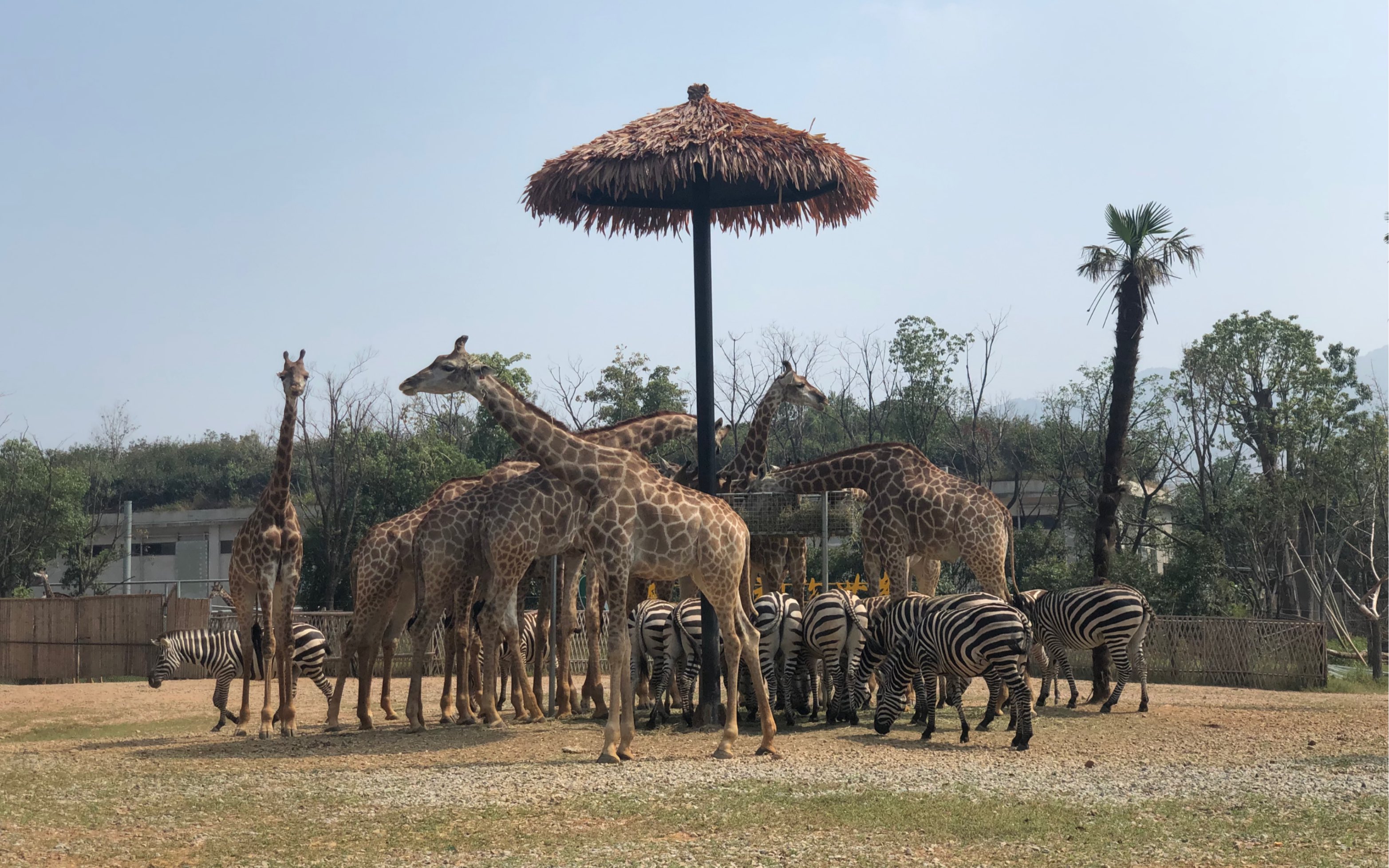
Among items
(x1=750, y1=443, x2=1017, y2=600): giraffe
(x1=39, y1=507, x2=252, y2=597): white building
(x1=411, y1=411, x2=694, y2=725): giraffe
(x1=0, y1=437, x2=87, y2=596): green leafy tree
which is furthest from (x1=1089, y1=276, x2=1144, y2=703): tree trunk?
(x1=39, y1=507, x2=252, y2=597): white building

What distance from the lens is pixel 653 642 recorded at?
1470cm

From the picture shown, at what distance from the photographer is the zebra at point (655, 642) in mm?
14289

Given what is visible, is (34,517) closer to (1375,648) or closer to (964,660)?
(964,660)

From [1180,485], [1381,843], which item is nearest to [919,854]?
[1381,843]

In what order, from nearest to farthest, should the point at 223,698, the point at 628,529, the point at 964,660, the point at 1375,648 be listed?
the point at 628,529
the point at 964,660
the point at 223,698
the point at 1375,648

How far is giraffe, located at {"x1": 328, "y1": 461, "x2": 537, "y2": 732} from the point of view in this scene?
1431 cm

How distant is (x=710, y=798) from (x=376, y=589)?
261 inches

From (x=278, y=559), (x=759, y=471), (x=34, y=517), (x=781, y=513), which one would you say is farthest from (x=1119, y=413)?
(x=34, y=517)

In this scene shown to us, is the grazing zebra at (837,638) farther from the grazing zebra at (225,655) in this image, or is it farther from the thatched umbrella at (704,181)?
the grazing zebra at (225,655)

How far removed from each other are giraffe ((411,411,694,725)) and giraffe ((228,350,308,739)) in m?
1.39

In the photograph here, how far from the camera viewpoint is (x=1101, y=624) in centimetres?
1539

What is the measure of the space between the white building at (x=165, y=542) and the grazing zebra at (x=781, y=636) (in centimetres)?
Result: 3607

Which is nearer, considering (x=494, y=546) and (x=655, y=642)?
(x=494, y=546)

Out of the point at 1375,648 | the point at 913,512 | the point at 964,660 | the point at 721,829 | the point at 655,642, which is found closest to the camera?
the point at 721,829
